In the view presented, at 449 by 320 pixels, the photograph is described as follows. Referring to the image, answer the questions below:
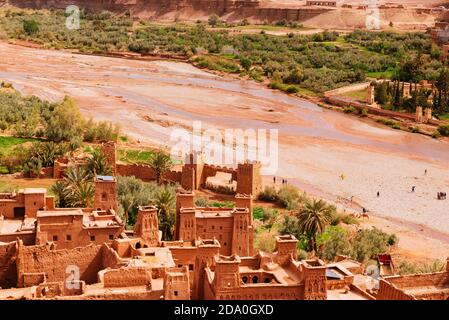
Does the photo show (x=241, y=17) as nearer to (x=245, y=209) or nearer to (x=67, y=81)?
(x=67, y=81)

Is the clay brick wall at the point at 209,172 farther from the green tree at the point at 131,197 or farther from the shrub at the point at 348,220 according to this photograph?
the shrub at the point at 348,220

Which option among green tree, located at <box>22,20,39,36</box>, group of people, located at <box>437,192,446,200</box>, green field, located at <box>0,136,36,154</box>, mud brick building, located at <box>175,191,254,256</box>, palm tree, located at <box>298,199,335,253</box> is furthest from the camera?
green tree, located at <box>22,20,39,36</box>

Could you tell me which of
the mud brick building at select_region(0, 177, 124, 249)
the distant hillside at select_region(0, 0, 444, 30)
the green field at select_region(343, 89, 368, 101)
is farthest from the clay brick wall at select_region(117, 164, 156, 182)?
the distant hillside at select_region(0, 0, 444, 30)

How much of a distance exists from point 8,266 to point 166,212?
26.6ft

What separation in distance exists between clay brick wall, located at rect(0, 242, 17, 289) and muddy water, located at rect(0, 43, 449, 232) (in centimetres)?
2188

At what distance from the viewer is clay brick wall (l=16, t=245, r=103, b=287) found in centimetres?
1994

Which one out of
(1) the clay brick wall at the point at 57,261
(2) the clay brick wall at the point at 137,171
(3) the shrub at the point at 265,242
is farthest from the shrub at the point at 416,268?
(2) the clay brick wall at the point at 137,171

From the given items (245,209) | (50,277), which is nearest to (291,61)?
(245,209)

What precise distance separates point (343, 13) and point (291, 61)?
36.2 meters

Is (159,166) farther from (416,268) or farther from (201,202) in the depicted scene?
(416,268)

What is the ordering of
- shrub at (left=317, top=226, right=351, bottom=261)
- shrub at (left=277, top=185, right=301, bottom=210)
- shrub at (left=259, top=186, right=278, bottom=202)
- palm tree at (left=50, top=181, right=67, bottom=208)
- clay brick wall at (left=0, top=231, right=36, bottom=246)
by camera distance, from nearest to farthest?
clay brick wall at (left=0, top=231, right=36, bottom=246) → shrub at (left=317, top=226, right=351, bottom=261) → palm tree at (left=50, top=181, right=67, bottom=208) → shrub at (left=277, top=185, right=301, bottom=210) → shrub at (left=259, top=186, right=278, bottom=202)

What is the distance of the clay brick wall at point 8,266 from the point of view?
66.0ft

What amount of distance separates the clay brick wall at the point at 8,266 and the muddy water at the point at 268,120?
21880 mm

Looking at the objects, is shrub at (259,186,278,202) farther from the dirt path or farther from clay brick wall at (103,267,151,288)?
clay brick wall at (103,267,151,288)
